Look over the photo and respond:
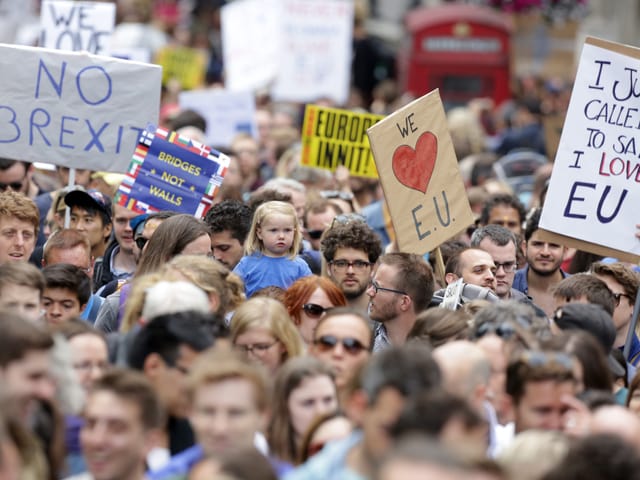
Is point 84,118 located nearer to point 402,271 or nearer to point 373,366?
point 402,271

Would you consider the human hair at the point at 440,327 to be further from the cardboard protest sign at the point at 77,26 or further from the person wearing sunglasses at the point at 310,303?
the cardboard protest sign at the point at 77,26

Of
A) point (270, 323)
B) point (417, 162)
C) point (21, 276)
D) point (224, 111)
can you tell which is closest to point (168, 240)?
point (21, 276)

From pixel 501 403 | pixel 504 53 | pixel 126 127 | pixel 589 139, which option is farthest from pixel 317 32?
pixel 501 403

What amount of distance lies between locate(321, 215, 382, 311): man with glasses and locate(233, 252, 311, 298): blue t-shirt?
8.1 inches

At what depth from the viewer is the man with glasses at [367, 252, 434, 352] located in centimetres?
959

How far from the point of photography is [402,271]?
960 centimetres

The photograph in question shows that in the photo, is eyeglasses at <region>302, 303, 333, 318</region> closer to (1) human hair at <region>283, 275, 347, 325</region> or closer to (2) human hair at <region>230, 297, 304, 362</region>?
(1) human hair at <region>283, 275, 347, 325</region>

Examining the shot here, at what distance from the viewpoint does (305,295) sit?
9.03 metres

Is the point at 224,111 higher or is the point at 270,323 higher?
the point at 270,323

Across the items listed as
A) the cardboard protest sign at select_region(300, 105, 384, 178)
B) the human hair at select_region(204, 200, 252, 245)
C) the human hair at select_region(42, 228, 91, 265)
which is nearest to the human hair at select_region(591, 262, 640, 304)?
the human hair at select_region(204, 200, 252, 245)

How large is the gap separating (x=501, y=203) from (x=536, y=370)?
552 cm

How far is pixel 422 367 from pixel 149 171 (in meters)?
5.09

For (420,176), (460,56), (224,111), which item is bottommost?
(460,56)

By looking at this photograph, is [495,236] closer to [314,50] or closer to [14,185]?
[14,185]
